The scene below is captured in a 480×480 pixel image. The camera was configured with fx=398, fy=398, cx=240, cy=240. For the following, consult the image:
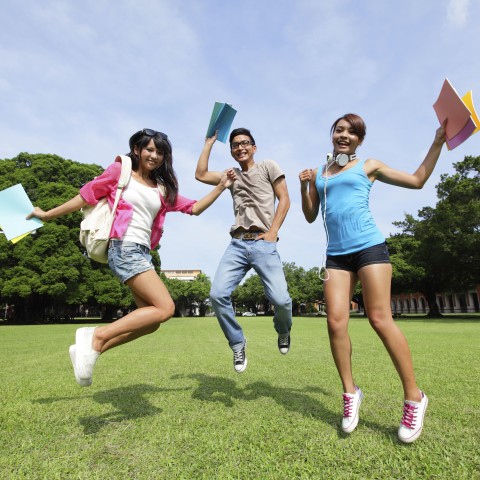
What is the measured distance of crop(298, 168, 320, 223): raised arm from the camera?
158 inches

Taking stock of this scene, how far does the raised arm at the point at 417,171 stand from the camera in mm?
3521

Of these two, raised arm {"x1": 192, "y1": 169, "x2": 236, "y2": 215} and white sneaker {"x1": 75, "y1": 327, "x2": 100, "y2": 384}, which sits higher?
raised arm {"x1": 192, "y1": 169, "x2": 236, "y2": 215}

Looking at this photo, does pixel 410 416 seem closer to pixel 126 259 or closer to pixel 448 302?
pixel 126 259

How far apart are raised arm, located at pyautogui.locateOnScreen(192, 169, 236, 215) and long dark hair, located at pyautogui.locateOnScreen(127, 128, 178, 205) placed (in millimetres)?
396

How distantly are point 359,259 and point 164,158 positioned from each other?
219 centimetres

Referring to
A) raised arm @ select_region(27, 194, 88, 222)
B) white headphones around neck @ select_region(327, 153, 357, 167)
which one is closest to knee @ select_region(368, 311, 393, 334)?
white headphones around neck @ select_region(327, 153, 357, 167)

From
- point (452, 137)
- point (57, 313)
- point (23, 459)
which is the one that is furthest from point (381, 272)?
point (57, 313)

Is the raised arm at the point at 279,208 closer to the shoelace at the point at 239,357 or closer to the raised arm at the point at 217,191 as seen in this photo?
the raised arm at the point at 217,191

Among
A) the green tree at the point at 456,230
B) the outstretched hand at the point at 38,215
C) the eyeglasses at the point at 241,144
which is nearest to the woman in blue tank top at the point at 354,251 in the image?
the eyeglasses at the point at 241,144

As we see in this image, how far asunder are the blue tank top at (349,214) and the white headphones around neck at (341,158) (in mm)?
100

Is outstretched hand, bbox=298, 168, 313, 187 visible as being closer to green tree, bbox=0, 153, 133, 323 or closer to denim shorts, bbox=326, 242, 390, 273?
denim shorts, bbox=326, 242, 390, 273

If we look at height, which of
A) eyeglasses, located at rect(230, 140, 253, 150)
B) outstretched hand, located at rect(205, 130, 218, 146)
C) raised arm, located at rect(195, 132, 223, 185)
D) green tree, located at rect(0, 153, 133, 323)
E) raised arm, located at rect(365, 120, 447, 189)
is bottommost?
raised arm, located at rect(365, 120, 447, 189)

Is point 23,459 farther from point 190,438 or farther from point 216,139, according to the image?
point 216,139

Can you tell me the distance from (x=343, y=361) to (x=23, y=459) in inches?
101
